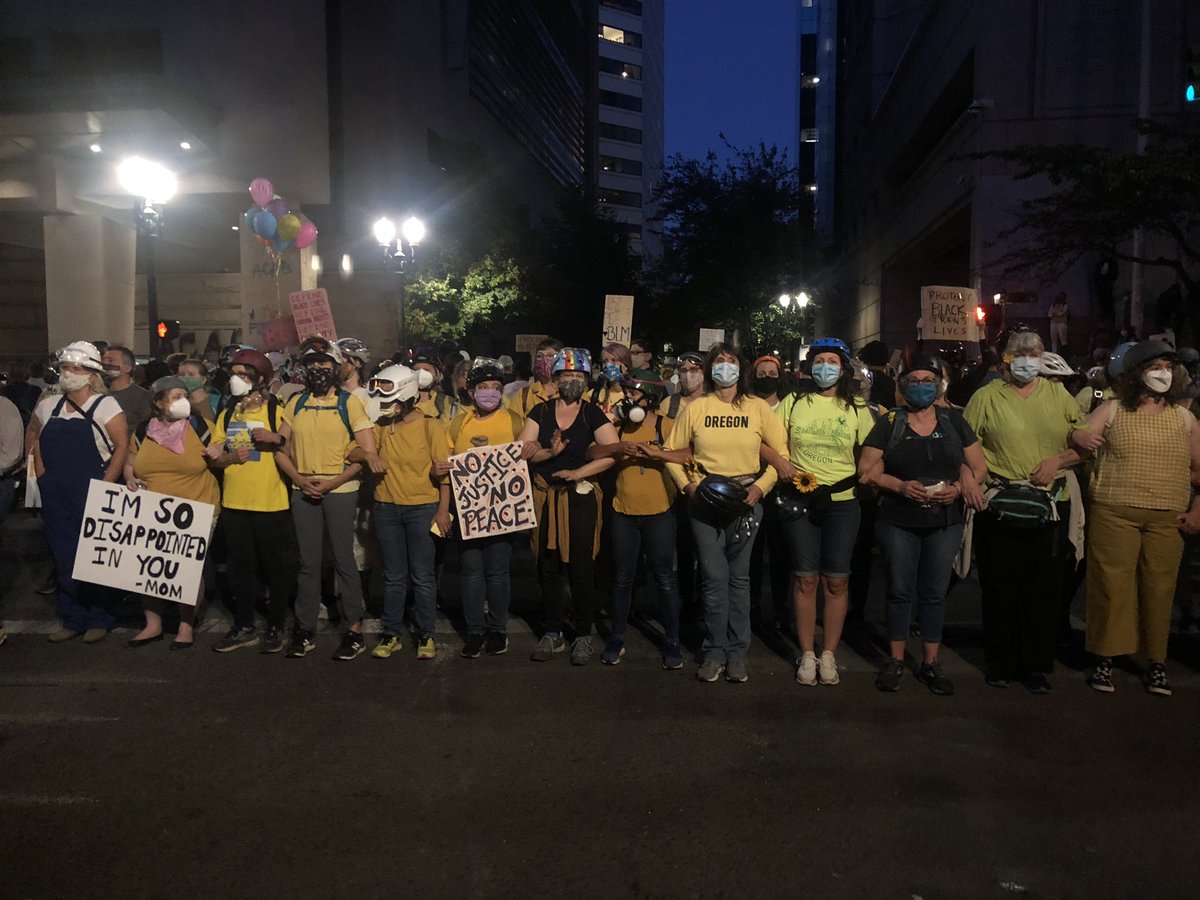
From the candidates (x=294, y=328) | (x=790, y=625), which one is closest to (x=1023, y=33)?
(x=294, y=328)

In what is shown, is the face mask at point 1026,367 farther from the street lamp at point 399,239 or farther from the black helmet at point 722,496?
the street lamp at point 399,239

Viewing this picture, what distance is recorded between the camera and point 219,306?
3741 cm

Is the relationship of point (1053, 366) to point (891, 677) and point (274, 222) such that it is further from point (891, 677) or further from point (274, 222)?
point (274, 222)

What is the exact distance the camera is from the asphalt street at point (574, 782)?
3.80 meters

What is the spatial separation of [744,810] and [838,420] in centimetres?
263

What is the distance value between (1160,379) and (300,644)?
5.66 m

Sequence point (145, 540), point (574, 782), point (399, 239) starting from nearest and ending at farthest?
point (574, 782)
point (145, 540)
point (399, 239)

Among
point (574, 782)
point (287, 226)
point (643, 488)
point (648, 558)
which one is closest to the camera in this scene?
point (574, 782)

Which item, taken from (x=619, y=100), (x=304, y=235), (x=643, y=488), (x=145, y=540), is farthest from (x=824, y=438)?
(x=619, y=100)

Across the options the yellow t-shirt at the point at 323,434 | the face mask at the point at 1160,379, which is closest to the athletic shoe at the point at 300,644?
the yellow t-shirt at the point at 323,434

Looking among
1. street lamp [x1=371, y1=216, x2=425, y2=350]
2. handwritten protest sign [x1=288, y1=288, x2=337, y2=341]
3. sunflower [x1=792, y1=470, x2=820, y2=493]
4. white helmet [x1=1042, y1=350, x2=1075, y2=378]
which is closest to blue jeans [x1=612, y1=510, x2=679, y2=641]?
sunflower [x1=792, y1=470, x2=820, y2=493]

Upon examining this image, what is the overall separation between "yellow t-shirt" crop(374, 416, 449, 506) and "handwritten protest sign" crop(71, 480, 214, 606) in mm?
1424

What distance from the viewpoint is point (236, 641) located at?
6805 mm

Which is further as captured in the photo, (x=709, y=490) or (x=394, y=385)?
(x=394, y=385)
